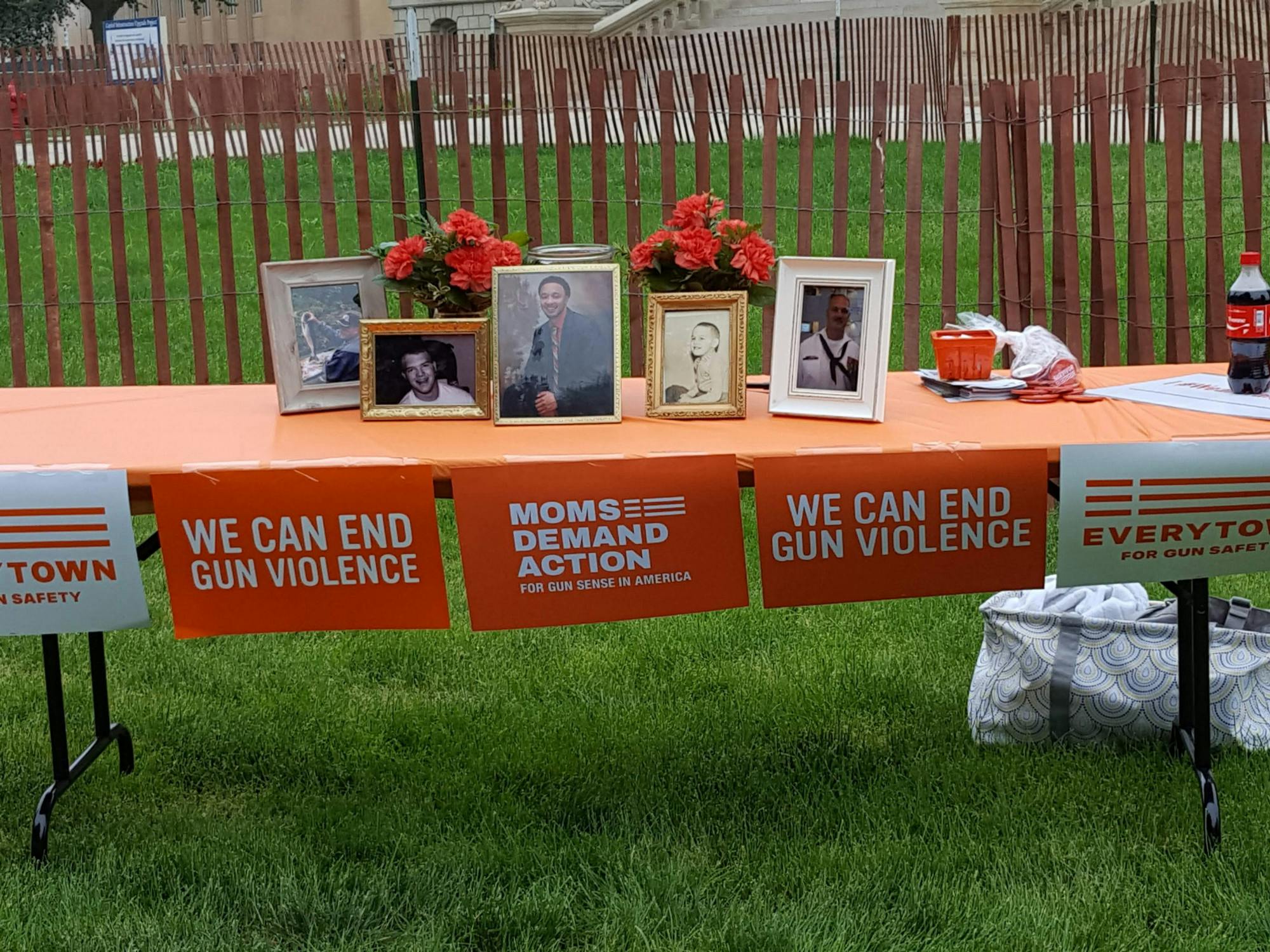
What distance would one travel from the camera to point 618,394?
317 cm

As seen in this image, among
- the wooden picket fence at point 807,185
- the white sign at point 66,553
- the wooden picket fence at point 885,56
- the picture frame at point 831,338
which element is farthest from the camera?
the wooden picket fence at point 885,56

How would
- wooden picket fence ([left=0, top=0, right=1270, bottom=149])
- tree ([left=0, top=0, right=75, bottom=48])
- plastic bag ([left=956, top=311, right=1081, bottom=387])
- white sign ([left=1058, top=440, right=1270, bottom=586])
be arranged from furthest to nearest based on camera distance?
tree ([left=0, top=0, right=75, bottom=48]), wooden picket fence ([left=0, top=0, right=1270, bottom=149]), plastic bag ([left=956, top=311, right=1081, bottom=387]), white sign ([left=1058, top=440, right=1270, bottom=586])

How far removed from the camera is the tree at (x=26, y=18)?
32.9m

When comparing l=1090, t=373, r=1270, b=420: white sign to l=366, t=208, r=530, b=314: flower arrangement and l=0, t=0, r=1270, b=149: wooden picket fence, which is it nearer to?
l=366, t=208, r=530, b=314: flower arrangement

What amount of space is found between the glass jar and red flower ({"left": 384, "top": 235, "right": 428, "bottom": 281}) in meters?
0.24

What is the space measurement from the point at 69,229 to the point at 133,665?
9.14 meters

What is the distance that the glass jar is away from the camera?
3273mm

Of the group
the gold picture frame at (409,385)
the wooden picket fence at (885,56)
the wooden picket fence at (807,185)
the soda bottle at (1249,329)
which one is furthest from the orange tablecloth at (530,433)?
the wooden picket fence at (885,56)

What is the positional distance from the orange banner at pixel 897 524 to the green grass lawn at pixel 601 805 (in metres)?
0.63

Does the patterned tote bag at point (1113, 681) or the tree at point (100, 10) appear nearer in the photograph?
the patterned tote bag at point (1113, 681)

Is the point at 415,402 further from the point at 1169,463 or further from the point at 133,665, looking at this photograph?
the point at 133,665

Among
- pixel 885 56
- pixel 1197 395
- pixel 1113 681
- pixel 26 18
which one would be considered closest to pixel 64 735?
pixel 1113 681

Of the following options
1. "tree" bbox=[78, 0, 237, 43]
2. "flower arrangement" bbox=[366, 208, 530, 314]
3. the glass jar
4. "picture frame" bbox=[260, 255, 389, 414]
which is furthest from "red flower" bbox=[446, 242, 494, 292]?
"tree" bbox=[78, 0, 237, 43]

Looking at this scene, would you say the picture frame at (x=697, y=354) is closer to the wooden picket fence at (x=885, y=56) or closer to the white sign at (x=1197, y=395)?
the white sign at (x=1197, y=395)
